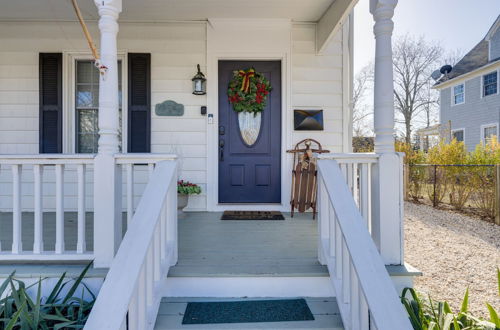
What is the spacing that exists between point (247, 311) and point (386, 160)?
55.0 inches

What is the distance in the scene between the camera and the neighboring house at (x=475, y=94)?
10.8 metres

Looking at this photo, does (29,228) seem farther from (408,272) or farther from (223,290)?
(408,272)

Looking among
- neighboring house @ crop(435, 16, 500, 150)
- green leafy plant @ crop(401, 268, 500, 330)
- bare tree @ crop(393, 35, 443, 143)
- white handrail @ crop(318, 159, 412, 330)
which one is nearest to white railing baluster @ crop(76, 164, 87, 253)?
white handrail @ crop(318, 159, 412, 330)

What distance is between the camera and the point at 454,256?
3871mm

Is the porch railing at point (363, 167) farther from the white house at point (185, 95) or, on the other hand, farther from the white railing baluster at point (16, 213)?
the white railing baluster at point (16, 213)

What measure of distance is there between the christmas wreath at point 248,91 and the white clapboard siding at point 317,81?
1.34ft

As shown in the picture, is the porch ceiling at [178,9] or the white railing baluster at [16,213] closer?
the white railing baluster at [16,213]

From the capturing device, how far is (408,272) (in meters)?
2.12

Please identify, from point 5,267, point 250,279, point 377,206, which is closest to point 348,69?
point 377,206

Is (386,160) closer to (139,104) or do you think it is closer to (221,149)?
(221,149)

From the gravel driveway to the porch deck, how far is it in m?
1.28

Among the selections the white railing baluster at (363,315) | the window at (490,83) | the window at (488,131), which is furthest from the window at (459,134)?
the white railing baluster at (363,315)

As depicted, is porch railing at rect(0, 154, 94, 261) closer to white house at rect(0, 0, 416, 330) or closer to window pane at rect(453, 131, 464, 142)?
white house at rect(0, 0, 416, 330)

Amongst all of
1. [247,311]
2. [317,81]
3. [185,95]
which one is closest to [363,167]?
[247,311]
